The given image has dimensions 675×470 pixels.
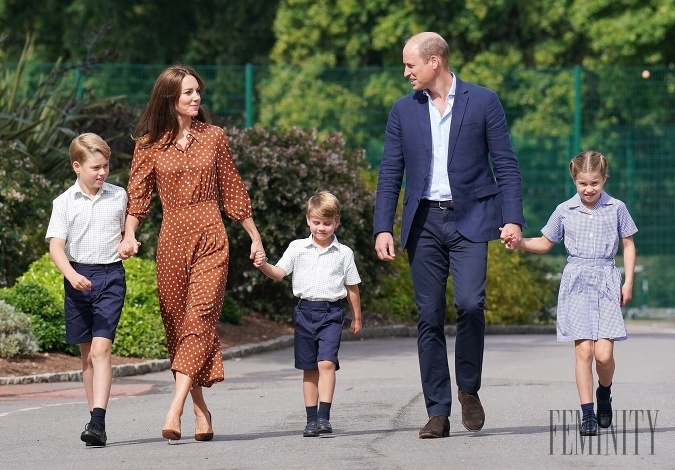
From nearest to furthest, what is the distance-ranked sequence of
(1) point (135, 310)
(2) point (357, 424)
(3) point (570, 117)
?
1. (2) point (357, 424)
2. (1) point (135, 310)
3. (3) point (570, 117)

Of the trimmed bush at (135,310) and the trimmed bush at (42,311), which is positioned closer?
the trimmed bush at (42,311)

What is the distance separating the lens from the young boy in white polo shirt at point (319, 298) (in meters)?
8.29

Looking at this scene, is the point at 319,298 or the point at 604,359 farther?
the point at 319,298

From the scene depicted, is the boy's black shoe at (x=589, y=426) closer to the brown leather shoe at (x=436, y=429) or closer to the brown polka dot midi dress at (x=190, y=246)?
the brown leather shoe at (x=436, y=429)

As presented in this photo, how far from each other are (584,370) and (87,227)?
2.71 m

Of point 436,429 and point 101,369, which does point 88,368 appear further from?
point 436,429

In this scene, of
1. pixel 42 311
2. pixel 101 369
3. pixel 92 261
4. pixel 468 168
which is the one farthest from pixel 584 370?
pixel 42 311

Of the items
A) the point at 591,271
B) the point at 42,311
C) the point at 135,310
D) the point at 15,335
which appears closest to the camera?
the point at 591,271

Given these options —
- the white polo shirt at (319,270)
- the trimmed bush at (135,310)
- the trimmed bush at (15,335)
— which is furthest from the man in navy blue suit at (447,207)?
the trimmed bush at (135,310)

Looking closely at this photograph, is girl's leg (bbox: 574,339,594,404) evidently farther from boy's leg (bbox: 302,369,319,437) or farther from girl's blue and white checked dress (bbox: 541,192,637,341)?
boy's leg (bbox: 302,369,319,437)

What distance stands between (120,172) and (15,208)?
1494 mm

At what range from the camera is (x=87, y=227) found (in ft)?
26.5

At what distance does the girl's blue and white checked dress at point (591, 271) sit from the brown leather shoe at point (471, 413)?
1.94 ft

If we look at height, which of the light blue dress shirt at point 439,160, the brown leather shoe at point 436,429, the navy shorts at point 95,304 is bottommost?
the brown leather shoe at point 436,429
